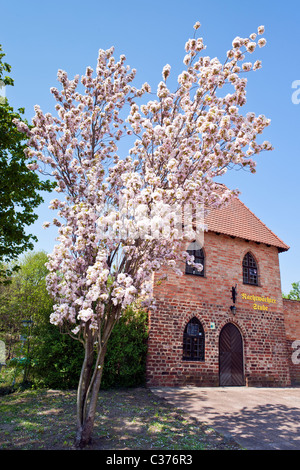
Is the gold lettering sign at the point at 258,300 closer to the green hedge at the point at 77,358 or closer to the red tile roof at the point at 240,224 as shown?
the red tile roof at the point at 240,224

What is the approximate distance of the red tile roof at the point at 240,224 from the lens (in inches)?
506

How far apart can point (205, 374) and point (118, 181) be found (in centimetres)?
837

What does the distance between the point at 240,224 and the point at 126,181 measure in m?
9.44

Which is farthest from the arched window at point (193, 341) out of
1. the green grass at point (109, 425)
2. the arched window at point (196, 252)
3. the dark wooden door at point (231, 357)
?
the green grass at point (109, 425)

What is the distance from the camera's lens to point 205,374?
10992mm

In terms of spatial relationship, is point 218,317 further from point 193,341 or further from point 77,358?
Answer: point 77,358

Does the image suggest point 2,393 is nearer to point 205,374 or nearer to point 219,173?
point 205,374

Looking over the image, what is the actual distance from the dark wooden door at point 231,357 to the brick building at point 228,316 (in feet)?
→ 0.12

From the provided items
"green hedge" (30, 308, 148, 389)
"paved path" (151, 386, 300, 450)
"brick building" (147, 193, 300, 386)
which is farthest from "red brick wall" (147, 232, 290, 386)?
"paved path" (151, 386, 300, 450)

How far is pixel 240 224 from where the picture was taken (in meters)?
13.7

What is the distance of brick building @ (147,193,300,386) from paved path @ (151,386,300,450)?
1.16 meters
